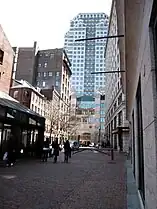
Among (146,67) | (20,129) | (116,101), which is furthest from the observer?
(116,101)

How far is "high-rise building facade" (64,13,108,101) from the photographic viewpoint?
137 metres

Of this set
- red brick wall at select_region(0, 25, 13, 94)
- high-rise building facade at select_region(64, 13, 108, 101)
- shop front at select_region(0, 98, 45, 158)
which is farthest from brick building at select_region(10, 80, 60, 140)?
high-rise building facade at select_region(64, 13, 108, 101)

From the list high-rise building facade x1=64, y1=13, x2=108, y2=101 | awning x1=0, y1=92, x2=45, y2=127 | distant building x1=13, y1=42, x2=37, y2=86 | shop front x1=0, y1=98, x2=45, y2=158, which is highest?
high-rise building facade x1=64, y1=13, x2=108, y2=101

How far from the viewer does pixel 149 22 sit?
3092mm

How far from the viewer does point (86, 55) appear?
13875 cm

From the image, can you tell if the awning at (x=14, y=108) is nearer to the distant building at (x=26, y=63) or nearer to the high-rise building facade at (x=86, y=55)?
the distant building at (x=26, y=63)

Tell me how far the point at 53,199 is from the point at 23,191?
1376 millimetres

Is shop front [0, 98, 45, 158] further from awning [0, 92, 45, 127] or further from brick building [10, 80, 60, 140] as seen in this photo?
brick building [10, 80, 60, 140]

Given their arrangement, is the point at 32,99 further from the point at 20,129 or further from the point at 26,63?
the point at 20,129

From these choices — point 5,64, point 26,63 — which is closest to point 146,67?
point 5,64

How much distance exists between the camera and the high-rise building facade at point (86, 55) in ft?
448

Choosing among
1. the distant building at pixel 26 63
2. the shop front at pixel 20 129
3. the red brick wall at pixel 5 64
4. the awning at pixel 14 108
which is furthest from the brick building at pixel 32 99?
the awning at pixel 14 108

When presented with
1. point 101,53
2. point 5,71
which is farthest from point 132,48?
point 101,53

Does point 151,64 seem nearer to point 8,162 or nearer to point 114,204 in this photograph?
point 114,204
